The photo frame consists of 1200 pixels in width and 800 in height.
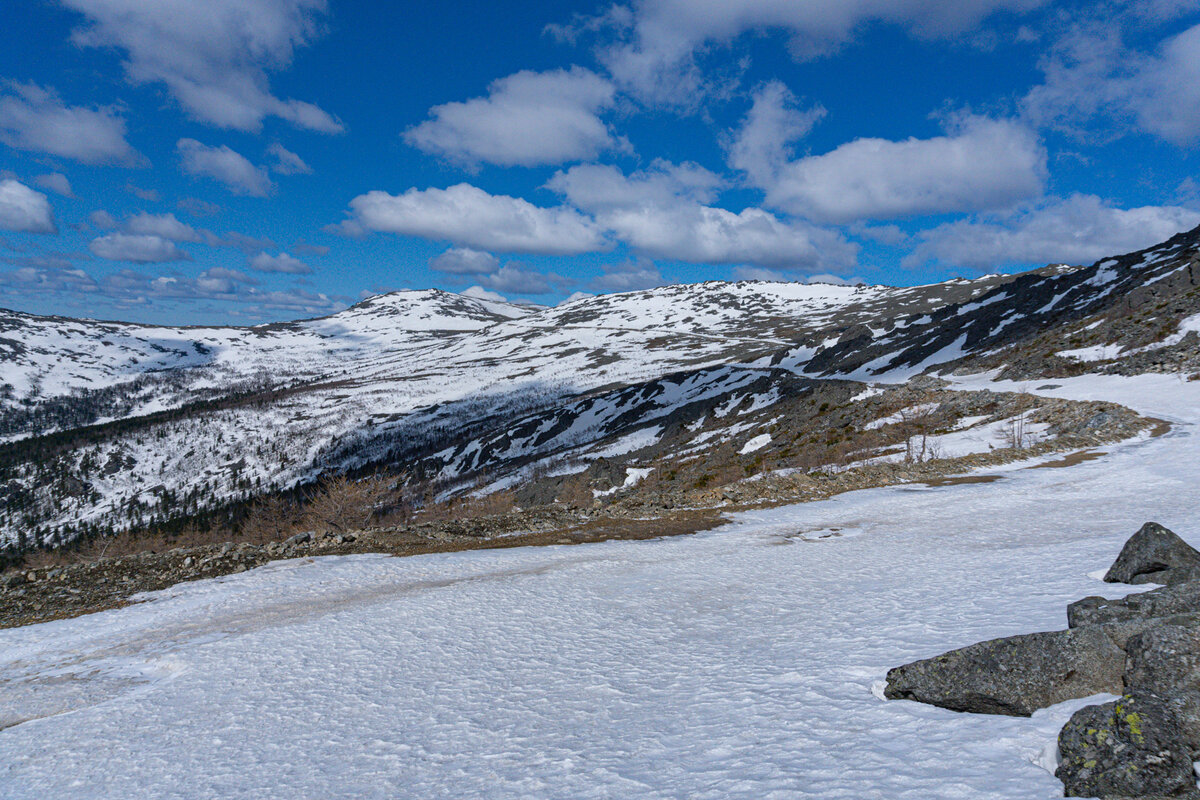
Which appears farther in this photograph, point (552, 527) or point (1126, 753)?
point (552, 527)

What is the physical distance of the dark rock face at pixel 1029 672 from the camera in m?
5.97

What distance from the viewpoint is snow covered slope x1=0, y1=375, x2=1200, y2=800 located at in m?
6.30

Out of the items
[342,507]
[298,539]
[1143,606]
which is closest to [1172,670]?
[1143,606]

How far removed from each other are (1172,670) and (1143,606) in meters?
2.20

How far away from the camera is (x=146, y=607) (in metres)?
13.6

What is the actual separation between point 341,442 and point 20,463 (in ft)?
404

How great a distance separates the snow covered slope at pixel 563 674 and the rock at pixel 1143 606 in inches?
49.4

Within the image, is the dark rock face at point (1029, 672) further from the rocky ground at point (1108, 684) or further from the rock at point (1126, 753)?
the rock at point (1126, 753)

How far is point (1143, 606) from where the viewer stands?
6.82 m

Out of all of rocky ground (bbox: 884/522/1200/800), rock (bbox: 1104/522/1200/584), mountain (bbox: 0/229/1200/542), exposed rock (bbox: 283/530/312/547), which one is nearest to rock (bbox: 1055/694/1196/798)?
rocky ground (bbox: 884/522/1200/800)

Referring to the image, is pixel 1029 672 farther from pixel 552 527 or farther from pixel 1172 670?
pixel 552 527

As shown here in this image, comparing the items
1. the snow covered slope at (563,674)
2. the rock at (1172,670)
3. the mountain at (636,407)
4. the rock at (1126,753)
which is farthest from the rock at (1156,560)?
the mountain at (636,407)

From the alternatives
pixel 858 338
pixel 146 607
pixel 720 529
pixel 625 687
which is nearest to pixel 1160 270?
pixel 858 338

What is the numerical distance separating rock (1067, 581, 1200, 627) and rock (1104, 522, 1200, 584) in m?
2.52
